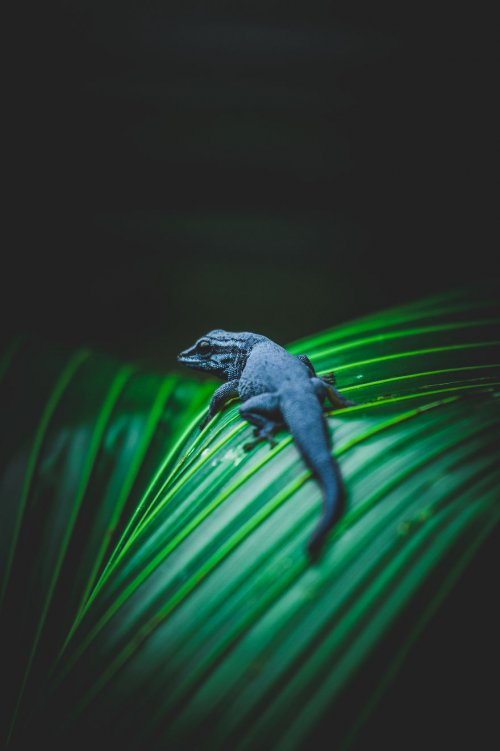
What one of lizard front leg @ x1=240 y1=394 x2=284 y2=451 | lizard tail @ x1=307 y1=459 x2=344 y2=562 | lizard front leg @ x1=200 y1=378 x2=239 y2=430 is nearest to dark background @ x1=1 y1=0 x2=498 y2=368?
lizard front leg @ x1=200 y1=378 x2=239 y2=430

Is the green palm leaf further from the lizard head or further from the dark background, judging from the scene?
the dark background

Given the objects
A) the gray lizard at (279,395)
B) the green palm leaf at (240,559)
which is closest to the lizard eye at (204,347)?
the gray lizard at (279,395)

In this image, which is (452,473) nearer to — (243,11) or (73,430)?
(73,430)

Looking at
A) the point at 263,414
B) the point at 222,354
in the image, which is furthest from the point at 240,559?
the point at 222,354

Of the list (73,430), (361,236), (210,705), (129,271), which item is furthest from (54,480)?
(361,236)

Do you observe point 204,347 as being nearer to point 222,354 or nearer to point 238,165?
point 222,354

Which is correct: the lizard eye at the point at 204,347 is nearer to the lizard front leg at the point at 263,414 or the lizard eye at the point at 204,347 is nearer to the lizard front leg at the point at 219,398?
the lizard front leg at the point at 219,398
